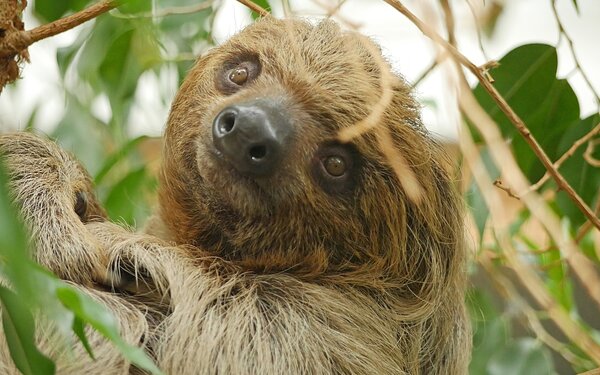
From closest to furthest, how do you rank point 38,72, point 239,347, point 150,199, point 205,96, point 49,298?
point 49,298 → point 239,347 → point 205,96 → point 150,199 → point 38,72

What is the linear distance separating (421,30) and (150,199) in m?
2.40

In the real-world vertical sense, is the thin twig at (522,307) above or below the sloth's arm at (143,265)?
below

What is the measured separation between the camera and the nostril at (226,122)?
128 inches

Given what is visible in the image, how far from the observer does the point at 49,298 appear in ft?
6.03

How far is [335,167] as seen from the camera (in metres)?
3.55

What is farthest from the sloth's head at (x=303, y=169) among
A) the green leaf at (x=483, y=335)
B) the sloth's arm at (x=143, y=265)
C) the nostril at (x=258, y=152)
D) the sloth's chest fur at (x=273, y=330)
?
the green leaf at (x=483, y=335)

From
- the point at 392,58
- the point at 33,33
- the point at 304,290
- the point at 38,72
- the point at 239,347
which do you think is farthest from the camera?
the point at 38,72

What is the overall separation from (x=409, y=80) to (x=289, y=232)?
3.36 ft

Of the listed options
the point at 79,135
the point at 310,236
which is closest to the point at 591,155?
the point at 310,236

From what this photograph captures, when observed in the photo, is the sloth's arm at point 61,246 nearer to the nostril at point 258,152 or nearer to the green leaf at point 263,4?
the nostril at point 258,152

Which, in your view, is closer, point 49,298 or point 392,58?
point 49,298

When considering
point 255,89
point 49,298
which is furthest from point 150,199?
point 49,298

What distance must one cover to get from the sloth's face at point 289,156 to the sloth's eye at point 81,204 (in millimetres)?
381

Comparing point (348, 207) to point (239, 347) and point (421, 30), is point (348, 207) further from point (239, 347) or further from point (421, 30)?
point (421, 30)
